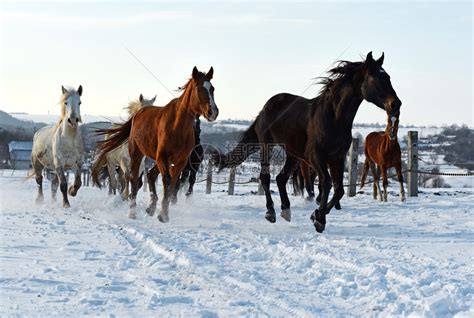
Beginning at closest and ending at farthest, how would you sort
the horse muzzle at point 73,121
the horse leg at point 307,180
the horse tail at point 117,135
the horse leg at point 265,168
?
the horse leg at point 265,168
the horse muzzle at point 73,121
the horse tail at point 117,135
the horse leg at point 307,180

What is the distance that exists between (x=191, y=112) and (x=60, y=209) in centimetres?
345

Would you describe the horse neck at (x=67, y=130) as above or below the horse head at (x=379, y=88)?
below

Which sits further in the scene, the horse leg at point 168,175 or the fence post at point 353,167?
the fence post at point 353,167

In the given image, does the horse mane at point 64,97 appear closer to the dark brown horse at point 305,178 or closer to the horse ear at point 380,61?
the dark brown horse at point 305,178

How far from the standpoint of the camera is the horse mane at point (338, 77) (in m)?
7.57

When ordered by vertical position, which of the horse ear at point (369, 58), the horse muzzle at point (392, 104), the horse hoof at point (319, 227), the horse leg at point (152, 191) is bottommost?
the horse hoof at point (319, 227)

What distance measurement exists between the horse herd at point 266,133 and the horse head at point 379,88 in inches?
0.5

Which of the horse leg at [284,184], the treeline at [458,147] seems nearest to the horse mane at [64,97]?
the horse leg at [284,184]

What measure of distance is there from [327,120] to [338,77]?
662mm

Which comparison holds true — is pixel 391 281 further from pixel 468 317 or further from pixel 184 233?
pixel 184 233

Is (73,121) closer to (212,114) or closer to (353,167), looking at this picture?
(212,114)

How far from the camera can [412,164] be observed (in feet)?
45.7

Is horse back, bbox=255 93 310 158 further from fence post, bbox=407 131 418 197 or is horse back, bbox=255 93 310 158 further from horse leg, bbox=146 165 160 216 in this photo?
fence post, bbox=407 131 418 197

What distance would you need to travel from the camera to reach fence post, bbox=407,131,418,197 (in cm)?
1380
